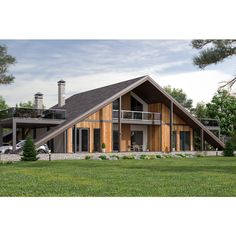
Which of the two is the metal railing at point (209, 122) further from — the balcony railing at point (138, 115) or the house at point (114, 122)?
the balcony railing at point (138, 115)

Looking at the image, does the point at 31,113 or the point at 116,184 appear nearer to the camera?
the point at 116,184

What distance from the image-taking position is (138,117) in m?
24.5

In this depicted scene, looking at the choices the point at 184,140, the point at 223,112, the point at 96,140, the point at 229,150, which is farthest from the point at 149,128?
the point at 223,112

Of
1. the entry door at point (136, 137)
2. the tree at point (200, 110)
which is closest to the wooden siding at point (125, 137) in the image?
the entry door at point (136, 137)

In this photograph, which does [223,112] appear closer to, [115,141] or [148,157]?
[115,141]

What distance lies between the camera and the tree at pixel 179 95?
25.7 m

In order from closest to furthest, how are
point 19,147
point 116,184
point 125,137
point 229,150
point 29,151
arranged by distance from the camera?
point 116,184 → point 29,151 → point 19,147 → point 229,150 → point 125,137

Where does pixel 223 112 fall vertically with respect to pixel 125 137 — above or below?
above

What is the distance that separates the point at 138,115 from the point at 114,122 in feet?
6.10

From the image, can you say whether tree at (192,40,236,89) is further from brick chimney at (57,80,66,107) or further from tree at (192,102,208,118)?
tree at (192,102,208,118)
